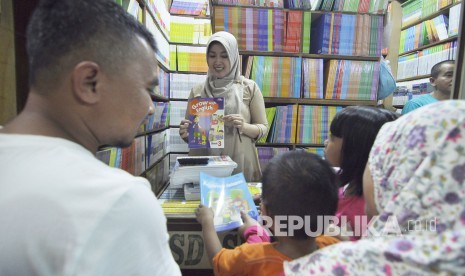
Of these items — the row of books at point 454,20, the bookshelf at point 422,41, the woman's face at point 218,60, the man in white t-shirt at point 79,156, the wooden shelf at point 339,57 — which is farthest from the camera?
the bookshelf at point 422,41

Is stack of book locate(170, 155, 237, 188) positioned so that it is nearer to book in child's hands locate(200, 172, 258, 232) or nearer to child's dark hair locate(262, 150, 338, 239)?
book in child's hands locate(200, 172, 258, 232)

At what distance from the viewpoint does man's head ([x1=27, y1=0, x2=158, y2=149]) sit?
47 cm

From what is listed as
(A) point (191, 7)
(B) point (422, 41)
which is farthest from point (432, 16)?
(A) point (191, 7)

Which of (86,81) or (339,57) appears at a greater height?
(339,57)

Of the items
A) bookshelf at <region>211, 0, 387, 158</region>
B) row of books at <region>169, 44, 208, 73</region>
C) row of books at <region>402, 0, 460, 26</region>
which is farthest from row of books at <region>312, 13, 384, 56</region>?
row of books at <region>169, 44, 208, 73</region>

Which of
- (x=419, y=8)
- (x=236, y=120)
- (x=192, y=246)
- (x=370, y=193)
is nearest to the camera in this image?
(x=370, y=193)

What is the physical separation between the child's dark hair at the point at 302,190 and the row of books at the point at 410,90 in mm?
3549

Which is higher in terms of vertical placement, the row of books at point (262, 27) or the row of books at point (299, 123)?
the row of books at point (262, 27)

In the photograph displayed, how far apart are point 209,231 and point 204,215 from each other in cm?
6

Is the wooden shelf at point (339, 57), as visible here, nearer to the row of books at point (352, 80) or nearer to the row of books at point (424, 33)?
the row of books at point (352, 80)

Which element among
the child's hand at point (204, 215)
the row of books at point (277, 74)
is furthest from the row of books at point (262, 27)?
the child's hand at point (204, 215)

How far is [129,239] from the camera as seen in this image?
41 centimetres

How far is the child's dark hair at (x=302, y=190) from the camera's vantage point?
2.36 feet

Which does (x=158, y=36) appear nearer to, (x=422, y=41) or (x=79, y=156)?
(x=79, y=156)
